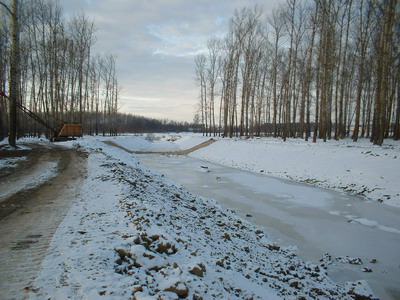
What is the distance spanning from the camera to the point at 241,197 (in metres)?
10.8

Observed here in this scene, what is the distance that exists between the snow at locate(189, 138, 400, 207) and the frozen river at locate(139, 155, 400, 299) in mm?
1078

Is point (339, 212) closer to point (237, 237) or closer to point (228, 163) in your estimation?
point (237, 237)

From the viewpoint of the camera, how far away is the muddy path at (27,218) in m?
2.98

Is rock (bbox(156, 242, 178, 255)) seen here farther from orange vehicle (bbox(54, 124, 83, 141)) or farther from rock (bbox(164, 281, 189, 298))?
orange vehicle (bbox(54, 124, 83, 141))

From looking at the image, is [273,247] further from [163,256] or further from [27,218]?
[27,218]

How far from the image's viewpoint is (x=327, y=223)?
26.2 feet

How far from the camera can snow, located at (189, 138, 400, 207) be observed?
11.3 meters

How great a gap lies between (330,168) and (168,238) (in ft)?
41.6

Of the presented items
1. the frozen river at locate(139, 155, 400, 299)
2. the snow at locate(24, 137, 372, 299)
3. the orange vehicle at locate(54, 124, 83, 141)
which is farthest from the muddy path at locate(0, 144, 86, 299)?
the orange vehicle at locate(54, 124, 83, 141)

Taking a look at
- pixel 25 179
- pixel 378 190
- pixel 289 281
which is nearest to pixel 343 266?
pixel 289 281

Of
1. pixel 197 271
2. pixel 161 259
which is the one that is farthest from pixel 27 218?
pixel 197 271

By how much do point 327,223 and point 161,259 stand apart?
6.38m

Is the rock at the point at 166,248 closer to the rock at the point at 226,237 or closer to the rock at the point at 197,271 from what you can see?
the rock at the point at 197,271

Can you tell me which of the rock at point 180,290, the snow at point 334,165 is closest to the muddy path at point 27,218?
the rock at point 180,290
